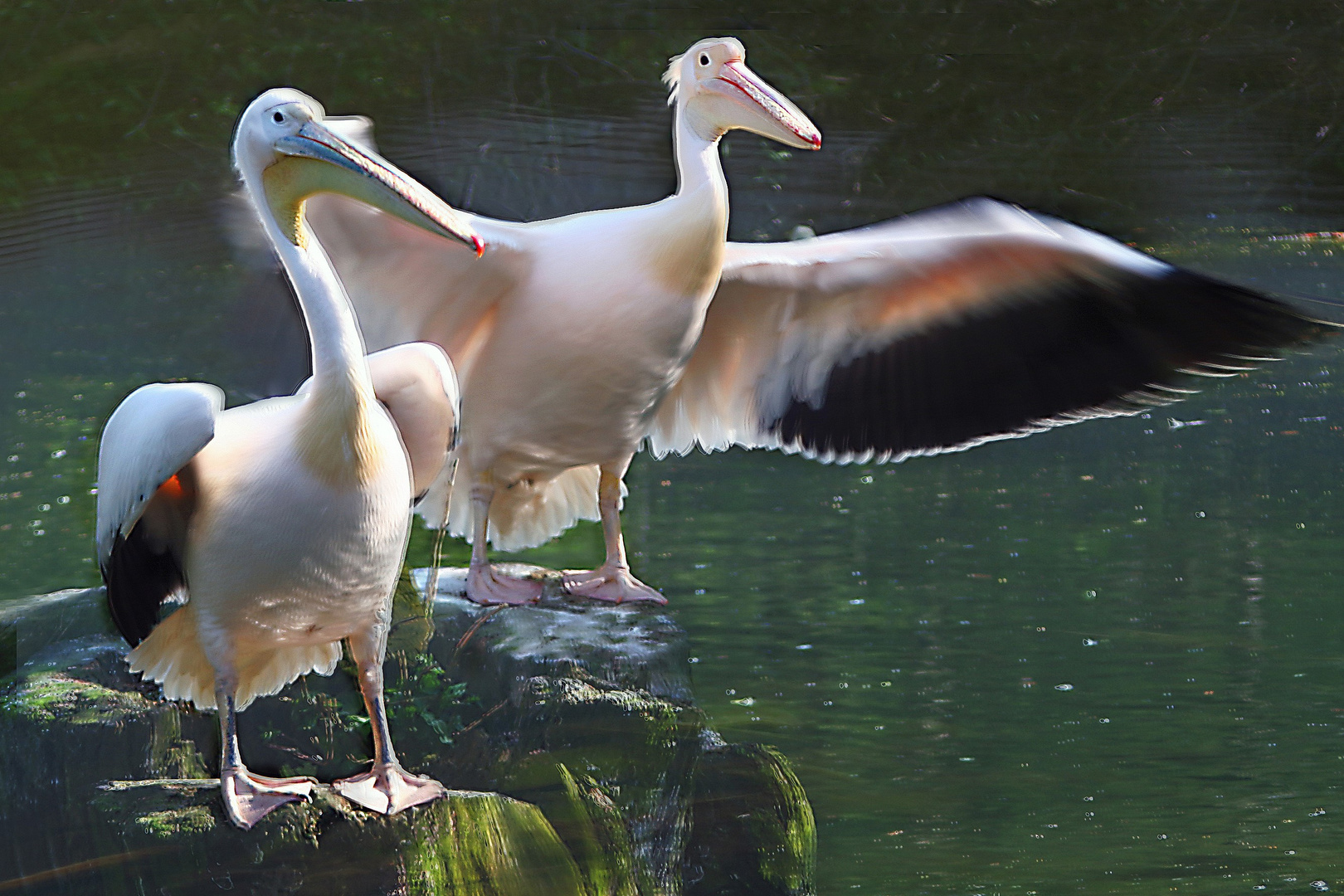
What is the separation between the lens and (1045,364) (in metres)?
3.52

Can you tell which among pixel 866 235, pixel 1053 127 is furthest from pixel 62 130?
pixel 866 235

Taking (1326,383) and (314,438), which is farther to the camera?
(1326,383)

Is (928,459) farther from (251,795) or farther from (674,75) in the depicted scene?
(251,795)

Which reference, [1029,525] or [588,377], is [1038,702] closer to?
[1029,525]

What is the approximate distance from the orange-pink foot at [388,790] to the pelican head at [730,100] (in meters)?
1.51

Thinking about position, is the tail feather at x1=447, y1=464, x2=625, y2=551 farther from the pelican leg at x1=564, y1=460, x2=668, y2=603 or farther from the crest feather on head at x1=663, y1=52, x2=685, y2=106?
the crest feather on head at x1=663, y1=52, x2=685, y2=106

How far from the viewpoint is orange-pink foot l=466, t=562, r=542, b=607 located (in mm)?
3248

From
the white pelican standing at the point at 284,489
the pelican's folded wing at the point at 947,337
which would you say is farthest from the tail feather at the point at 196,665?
the pelican's folded wing at the point at 947,337

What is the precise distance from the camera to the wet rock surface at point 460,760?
247 cm

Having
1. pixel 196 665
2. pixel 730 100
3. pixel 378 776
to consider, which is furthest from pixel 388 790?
pixel 730 100

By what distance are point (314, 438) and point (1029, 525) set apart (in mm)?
5352

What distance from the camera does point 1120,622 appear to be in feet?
19.6

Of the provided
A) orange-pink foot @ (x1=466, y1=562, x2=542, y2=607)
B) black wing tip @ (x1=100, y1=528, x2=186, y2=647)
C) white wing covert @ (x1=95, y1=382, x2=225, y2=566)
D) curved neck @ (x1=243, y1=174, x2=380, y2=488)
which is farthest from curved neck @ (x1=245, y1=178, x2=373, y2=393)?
orange-pink foot @ (x1=466, y1=562, x2=542, y2=607)

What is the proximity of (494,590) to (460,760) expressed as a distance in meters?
0.39
